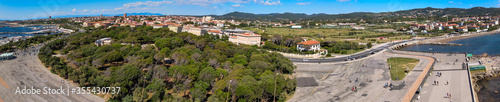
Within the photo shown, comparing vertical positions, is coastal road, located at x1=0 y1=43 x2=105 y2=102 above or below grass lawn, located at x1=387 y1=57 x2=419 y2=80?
below

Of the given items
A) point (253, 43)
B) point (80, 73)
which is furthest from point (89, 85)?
point (253, 43)

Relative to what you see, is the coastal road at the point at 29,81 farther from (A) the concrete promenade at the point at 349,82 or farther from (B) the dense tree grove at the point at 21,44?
(A) the concrete promenade at the point at 349,82

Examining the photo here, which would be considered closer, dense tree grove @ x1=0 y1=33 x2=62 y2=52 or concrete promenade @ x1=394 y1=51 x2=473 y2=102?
concrete promenade @ x1=394 y1=51 x2=473 y2=102

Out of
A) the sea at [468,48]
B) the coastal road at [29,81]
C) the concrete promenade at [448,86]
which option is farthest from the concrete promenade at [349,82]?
the sea at [468,48]

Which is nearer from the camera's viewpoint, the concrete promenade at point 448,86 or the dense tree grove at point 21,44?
the concrete promenade at point 448,86

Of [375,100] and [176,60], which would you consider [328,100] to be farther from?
[176,60]

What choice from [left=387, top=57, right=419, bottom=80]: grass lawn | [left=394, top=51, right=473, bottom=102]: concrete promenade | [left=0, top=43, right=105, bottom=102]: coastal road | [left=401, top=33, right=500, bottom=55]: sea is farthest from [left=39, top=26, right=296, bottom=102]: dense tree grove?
[left=401, top=33, right=500, bottom=55]: sea

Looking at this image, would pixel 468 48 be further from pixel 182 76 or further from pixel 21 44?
pixel 21 44

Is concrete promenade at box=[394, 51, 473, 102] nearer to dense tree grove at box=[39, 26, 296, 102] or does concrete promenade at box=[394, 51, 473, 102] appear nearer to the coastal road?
dense tree grove at box=[39, 26, 296, 102]
